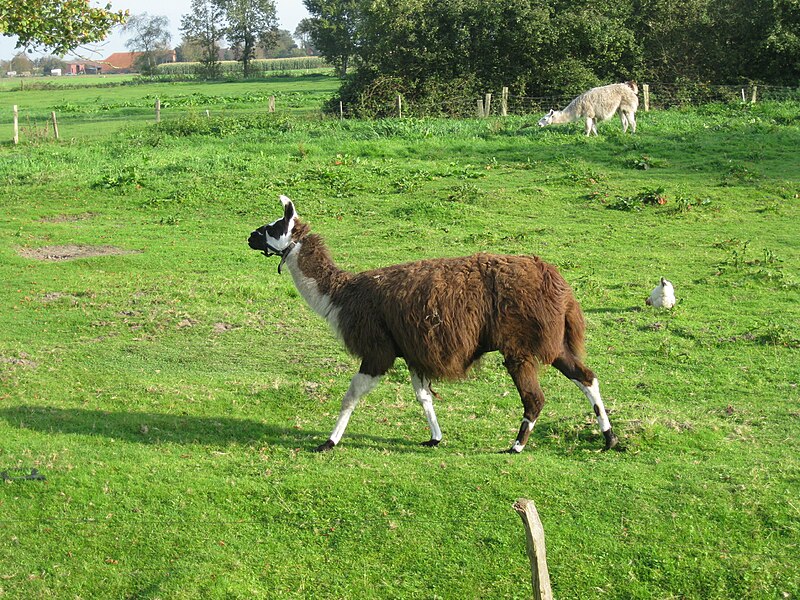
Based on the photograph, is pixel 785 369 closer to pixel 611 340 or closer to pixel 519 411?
pixel 611 340

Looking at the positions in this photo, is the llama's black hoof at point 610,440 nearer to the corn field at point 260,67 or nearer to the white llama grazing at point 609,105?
the white llama grazing at point 609,105

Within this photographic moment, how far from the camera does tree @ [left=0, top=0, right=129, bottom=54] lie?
1193 centimetres

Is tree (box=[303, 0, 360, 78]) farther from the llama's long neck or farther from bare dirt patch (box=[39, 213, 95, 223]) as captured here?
the llama's long neck

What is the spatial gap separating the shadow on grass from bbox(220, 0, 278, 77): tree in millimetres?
89638

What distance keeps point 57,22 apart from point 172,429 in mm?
6625

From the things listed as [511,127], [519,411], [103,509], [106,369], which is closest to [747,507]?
[519,411]

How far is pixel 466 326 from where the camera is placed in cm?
850

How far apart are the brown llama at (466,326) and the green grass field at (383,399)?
62 cm

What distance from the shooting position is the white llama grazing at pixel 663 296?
44.7 feet

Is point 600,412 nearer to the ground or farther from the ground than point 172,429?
farther from the ground

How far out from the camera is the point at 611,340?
1259 cm

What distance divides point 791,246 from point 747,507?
1191cm

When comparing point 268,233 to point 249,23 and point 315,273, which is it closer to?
point 315,273

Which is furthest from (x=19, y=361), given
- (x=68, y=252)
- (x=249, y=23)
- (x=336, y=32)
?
(x=249, y=23)
